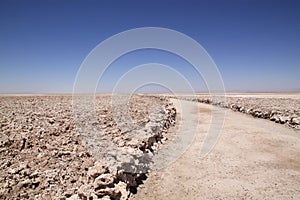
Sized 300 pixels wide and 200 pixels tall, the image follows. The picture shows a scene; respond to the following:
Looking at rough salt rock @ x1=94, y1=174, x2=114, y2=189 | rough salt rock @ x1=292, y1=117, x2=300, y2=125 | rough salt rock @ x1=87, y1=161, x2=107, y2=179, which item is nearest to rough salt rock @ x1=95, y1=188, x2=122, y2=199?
rough salt rock @ x1=94, y1=174, x2=114, y2=189

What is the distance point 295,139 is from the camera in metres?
11.8

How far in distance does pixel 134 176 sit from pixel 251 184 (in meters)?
3.23

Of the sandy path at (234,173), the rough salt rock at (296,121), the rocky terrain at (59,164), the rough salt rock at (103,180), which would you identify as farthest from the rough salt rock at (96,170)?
the rough salt rock at (296,121)

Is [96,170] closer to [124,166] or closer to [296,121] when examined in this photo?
[124,166]

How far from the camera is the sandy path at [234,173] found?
658cm

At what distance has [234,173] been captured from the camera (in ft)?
25.8

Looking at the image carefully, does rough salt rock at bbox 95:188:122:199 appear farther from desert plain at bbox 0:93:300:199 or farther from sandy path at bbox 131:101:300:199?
sandy path at bbox 131:101:300:199

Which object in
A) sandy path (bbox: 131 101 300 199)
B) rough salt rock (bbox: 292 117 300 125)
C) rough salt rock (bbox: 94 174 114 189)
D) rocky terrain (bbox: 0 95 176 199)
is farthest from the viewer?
rough salt rock (bbox: 292 117 300 125)

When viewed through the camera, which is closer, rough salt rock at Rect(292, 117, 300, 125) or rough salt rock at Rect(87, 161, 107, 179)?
rough salt rock at Rect(87, 161, 107, 179)

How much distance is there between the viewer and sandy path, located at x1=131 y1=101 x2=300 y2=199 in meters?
6.58

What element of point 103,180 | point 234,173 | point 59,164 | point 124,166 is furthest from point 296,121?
point 59,164

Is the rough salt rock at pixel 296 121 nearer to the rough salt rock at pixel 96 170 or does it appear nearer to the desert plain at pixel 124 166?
the desert plain at pixel 124 166

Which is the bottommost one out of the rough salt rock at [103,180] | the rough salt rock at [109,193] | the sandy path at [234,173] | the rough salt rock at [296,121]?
the sandy path at [234,173]

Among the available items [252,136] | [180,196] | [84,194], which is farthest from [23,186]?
[252,136]
